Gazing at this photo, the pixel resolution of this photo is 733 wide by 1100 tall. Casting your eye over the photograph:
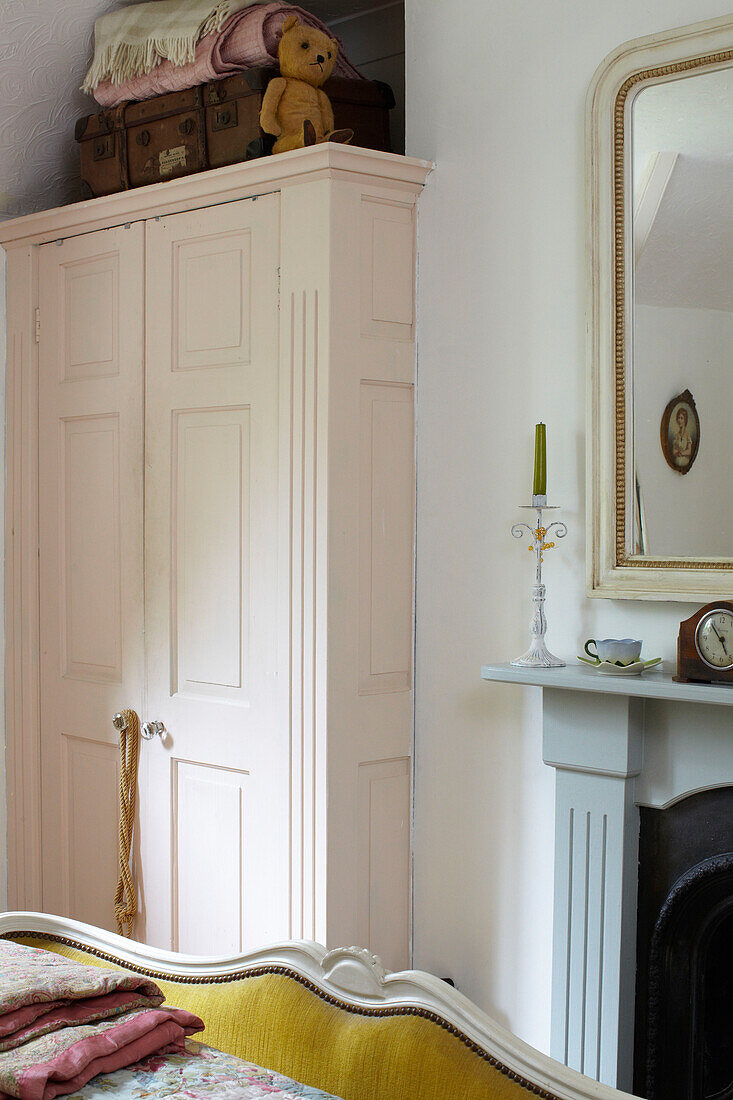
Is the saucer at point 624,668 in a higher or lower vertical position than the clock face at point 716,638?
lower

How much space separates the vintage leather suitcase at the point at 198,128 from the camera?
2410 mm

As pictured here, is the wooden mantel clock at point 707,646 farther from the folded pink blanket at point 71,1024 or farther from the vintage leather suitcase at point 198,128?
the vintage leather suitcase at point 198,128

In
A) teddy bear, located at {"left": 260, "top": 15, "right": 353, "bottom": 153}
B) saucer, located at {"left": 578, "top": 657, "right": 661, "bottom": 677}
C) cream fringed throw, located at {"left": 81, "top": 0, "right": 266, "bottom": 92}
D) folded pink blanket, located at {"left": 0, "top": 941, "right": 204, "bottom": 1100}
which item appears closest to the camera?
folded pink blanket, located at {"left": 0, "top": 941, "right": 204, "bottom": 1100}

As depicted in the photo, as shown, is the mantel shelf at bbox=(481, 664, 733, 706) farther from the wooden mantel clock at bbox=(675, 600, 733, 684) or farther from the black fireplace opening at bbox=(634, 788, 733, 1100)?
the black fireplace opening at bbox=(634, 788, 733, 1100)

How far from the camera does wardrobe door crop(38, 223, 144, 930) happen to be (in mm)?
2672

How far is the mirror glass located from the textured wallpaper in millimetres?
1408

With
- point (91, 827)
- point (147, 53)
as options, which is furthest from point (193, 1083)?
point (147, 53)

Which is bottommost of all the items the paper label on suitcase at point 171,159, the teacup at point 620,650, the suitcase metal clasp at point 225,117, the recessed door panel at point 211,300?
the teacup at point 620,650

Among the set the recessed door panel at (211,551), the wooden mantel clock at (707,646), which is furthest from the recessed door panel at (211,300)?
the wooden mantel clock at (707,646)

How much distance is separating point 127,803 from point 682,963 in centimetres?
132

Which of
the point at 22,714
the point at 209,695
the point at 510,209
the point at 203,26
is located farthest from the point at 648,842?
the point at 203,26

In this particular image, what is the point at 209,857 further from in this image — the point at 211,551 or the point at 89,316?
the point at 89,316

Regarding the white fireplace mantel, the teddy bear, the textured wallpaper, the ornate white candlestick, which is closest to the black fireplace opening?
the white fireplace mantel

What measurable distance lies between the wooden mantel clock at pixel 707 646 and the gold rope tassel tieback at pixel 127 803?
1.36 m
